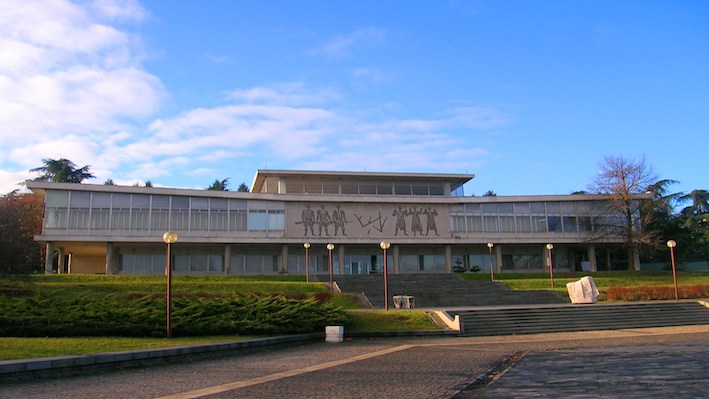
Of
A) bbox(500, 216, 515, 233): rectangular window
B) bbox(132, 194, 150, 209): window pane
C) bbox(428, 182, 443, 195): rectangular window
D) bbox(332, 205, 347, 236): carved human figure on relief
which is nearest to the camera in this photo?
bbox(132, 194, 150, 209): window pane

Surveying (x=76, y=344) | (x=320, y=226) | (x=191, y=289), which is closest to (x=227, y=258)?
(x=320, y=226)

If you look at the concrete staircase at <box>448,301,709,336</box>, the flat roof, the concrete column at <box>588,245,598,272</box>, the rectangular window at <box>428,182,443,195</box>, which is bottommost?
the concrete staircase at <box>448,301,709,336</box>

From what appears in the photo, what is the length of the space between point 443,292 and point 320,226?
16.3 metres

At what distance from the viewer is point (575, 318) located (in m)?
26.5

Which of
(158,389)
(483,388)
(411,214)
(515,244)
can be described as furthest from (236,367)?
(515,244)

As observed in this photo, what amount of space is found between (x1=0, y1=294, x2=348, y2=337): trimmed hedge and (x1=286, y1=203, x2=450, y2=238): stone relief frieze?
27538 mm

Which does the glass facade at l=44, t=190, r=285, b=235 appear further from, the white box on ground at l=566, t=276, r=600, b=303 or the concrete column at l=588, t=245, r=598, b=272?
the concrete column at l=588, t=245, r=598, b=272

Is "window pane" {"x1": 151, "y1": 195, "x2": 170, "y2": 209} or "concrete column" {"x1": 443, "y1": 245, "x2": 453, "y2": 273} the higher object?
"window pane" {"x1": 151, "y1": 195, "x2": 170, "y2": 209}

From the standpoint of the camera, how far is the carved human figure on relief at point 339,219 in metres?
50.2

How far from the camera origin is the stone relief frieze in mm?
49688

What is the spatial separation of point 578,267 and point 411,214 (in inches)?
765

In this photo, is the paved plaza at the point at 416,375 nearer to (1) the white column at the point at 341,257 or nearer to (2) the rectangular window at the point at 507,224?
(1) the white column at the point at 341,257

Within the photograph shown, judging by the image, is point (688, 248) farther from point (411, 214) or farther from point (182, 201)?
point (182, 201)

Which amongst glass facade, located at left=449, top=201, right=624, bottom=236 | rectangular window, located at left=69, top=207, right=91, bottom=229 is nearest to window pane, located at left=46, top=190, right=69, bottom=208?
rectangular window, located at left=69, top=207, right=91, bottom=229
